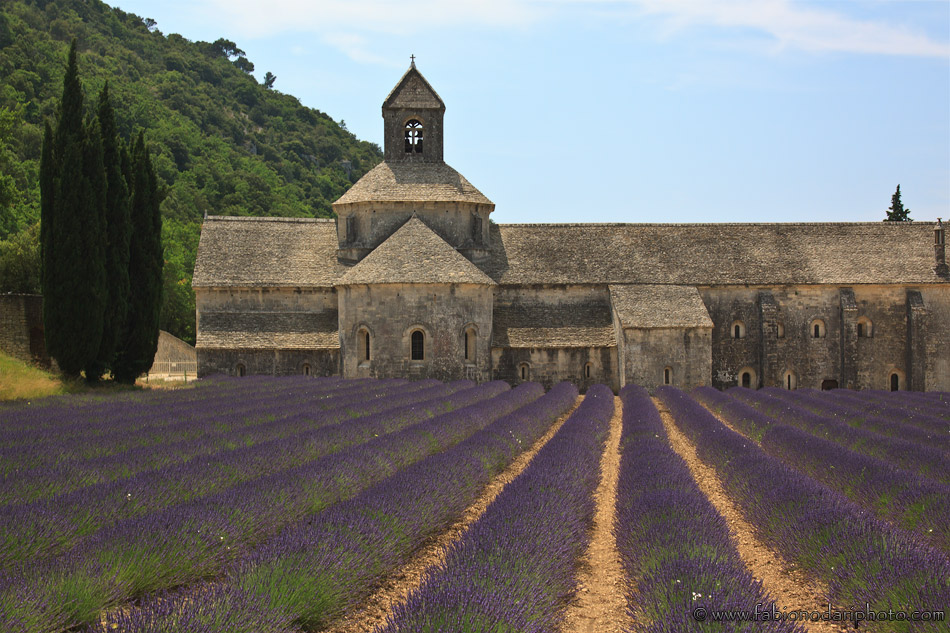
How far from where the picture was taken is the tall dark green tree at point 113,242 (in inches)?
957

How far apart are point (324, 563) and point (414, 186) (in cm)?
3141

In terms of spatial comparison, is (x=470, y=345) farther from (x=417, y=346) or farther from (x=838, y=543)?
(x=838, y=543)

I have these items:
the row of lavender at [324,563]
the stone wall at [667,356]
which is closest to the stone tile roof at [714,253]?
the stone wall at [667,356]

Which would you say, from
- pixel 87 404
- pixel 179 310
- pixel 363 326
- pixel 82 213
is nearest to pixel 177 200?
pixel 179 310

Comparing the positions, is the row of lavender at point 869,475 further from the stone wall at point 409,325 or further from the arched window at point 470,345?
the arched window at point 470,345

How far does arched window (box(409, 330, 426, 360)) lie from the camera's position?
105ft

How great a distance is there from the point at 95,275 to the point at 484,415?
40.6ft

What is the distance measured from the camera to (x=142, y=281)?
2619 centimetres

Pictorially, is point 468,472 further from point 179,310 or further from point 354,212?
point 179,310

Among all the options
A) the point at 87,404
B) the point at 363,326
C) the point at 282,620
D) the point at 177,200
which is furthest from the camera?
the point at 177,200

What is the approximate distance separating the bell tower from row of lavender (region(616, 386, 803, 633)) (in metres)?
29.2

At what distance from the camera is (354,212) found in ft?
121

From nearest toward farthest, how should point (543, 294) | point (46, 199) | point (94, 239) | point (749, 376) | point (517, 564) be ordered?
1. point (517, 564)
2. point (94, 239)
3. point (46, 199)
4. point (543, 294)
5. point (749, 376)

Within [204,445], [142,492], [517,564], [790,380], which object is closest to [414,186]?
[790,380]
